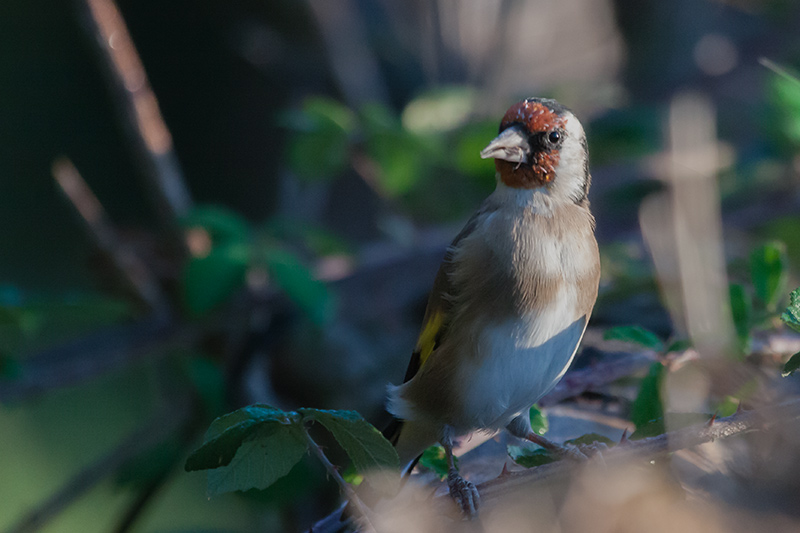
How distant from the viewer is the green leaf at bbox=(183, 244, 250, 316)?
214 cm

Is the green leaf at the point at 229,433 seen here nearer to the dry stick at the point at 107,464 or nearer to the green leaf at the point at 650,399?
the green leaf at the point at 650,399

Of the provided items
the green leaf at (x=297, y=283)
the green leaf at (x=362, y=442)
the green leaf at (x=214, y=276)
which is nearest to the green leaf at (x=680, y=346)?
the green leaf at (x=362, y=442)

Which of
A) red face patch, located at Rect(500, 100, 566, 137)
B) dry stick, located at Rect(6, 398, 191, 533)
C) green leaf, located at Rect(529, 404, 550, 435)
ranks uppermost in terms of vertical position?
red face patch, located at Rect(500, 100, 566, 137)

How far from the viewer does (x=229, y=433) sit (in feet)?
3.09

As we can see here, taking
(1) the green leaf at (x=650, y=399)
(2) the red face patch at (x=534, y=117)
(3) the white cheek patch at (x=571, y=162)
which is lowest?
(1) the green leaf at (x=650, y=399)

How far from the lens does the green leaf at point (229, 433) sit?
3.07ft

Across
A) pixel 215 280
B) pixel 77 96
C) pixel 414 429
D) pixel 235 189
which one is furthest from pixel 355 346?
pixel 77 96

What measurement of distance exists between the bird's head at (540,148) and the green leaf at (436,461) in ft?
1.84

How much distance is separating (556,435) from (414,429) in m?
0.31

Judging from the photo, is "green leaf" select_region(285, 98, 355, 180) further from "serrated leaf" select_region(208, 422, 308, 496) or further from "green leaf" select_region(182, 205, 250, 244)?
"serrated leaf" select_region(208, 422, 308, 496)

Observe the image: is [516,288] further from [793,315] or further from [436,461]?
[793,315]

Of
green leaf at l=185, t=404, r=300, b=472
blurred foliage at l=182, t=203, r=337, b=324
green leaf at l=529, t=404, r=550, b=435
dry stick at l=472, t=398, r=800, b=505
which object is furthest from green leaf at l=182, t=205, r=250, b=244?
dry stick at l=472, t=398, r=800, b=505

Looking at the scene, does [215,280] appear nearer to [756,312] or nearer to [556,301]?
[556,301]

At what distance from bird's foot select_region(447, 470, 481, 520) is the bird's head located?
0.60 metres
